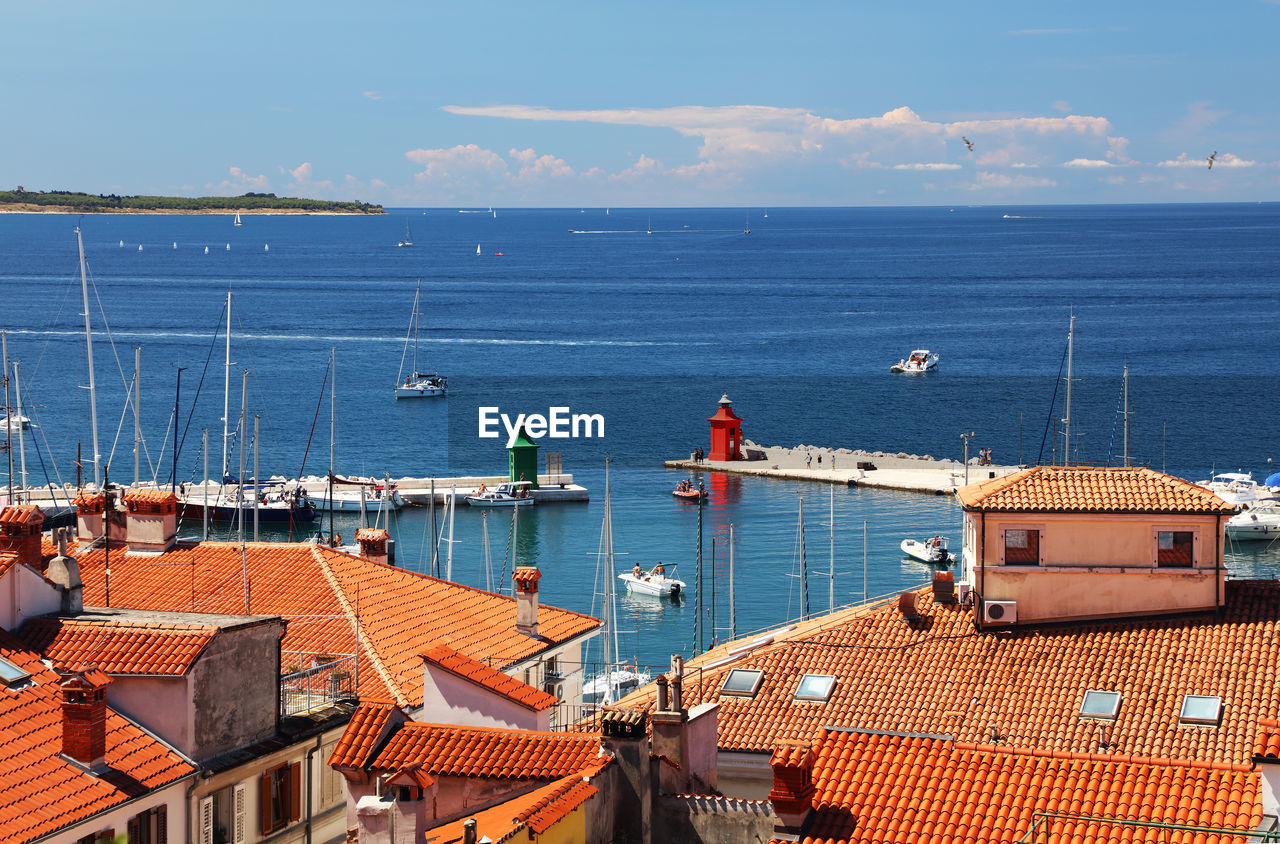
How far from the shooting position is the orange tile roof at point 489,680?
1786cm

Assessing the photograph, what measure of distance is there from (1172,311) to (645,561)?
135328mm

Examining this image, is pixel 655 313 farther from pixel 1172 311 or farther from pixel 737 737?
pixel 737 737

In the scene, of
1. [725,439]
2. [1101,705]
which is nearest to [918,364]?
[725,439]

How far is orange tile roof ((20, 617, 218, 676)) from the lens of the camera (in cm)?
1699

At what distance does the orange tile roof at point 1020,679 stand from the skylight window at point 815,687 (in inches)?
5.3

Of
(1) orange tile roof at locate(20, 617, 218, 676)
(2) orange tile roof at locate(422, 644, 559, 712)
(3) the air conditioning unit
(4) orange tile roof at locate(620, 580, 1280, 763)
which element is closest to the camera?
(1) orange tile roof at locate(20, 617, 218, 676)

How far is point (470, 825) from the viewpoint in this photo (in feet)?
40.0

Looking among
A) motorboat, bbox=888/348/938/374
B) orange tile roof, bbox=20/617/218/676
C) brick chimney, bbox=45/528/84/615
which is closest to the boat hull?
brick chimney, bbox=45/528/84/615

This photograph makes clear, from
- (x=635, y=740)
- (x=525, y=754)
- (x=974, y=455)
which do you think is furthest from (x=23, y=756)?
(x=974, y=455)

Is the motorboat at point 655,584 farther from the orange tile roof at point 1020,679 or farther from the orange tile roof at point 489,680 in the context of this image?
the orange tile roof at point 489,680

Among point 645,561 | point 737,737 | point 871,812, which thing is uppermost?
point 871,812

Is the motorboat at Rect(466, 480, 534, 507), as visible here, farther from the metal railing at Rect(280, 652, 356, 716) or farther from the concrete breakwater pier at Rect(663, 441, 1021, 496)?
the metal railing at Rect(280, 652, 356, 716)

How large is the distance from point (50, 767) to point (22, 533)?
692cm

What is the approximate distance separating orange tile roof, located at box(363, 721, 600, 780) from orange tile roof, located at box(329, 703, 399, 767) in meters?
0.10
